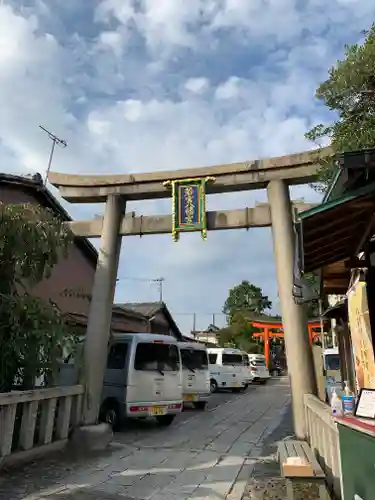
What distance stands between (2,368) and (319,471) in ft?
14.7

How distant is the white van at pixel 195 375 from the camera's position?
13836 mm

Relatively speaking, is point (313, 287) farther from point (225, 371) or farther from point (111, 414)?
point (225, 371)

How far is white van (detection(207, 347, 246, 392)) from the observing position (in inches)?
819

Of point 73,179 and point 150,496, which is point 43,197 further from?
point 150,496

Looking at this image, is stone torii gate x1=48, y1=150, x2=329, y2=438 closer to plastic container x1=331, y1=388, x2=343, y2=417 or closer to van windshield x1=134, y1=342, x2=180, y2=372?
van windshield x1=134, y1=342, x2=180, y2=372

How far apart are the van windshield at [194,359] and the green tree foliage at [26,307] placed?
24.8 feet

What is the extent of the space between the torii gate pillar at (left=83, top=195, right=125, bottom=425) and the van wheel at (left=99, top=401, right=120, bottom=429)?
110 cm

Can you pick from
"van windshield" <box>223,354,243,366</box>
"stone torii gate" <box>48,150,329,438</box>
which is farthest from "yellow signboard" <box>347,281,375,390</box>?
"van windshield" <box>223,354,243,366</box>

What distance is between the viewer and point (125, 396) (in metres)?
9.48

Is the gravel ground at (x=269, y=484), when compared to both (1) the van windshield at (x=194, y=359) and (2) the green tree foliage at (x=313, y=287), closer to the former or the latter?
(2) the green tree foliage at (x=313, y=287)

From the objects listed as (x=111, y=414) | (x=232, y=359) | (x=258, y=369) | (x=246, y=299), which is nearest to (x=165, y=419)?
(x=111, y=414)

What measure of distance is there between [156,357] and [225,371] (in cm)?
1115

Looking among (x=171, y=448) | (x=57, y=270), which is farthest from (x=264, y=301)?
(x=171, y=448)

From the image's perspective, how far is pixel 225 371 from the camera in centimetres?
2081
